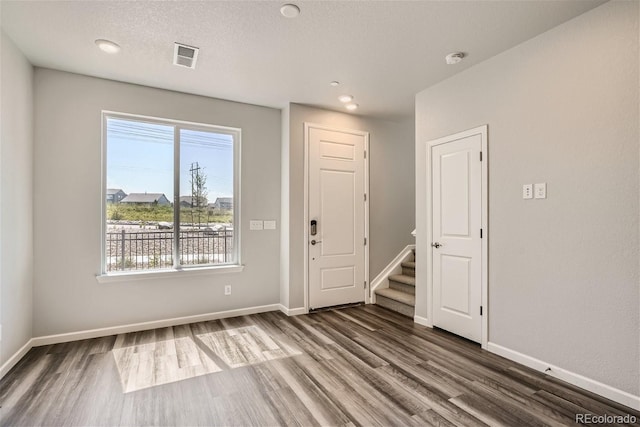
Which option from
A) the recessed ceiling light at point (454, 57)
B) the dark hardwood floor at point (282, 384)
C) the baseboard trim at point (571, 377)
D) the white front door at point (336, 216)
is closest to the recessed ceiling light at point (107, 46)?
the white front door at point (336, 216)

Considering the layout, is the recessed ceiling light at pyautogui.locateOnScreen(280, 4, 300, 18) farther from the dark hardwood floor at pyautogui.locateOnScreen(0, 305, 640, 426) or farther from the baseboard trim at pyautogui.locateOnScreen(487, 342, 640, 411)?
the baseboard trim at pyautogui.locateOnScreen(487, 342, 640, 411)

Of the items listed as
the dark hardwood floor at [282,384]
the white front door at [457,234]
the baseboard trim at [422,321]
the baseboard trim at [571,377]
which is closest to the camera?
the dark hardwood floor at [282,384]

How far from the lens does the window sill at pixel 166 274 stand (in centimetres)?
335

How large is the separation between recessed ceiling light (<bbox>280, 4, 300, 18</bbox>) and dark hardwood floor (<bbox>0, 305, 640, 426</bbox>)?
105 inches

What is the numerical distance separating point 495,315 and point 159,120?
13.3ft

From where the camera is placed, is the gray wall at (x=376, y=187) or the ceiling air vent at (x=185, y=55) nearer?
the ceiling air vent at (x=185, y=55)

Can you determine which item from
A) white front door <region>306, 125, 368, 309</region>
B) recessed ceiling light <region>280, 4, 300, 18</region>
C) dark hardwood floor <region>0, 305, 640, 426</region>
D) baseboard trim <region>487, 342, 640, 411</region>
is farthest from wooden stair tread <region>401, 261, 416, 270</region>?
recessed ceiling light <region>280, 4, 300, 18</region>

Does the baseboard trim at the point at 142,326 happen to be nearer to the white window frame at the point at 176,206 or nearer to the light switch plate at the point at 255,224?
the white window frame at the point at 176,206

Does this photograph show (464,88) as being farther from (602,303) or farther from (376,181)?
(602,303)

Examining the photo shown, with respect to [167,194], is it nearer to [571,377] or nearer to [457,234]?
[457,234]

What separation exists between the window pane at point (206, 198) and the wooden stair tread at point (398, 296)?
6.95ft

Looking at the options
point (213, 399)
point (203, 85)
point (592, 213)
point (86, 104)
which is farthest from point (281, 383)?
point (86, 104)

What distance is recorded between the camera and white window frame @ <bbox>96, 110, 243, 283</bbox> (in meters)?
3.39

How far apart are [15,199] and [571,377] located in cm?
464
